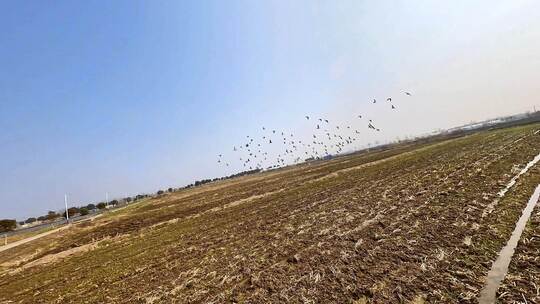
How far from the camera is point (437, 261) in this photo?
1079cm

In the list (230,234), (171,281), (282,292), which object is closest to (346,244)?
(282,292)

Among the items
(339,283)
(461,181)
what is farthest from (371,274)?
(461,181)

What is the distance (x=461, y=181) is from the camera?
23.5 m

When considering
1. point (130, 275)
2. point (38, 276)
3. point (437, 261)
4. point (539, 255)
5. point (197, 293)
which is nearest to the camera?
point (539, 255)

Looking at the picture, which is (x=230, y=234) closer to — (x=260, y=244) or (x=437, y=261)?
(x=260, y=244)

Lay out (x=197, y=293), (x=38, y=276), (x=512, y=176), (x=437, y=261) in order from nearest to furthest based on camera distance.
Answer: (x=437, y=261) → (x=197, y=293) → (x=38, y=276) → (x=512, y=176)

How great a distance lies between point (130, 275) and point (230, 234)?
20.8 feet

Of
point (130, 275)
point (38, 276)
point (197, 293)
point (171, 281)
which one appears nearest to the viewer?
point (197, 293)

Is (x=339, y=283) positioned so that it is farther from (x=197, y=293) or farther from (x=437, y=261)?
(x=197, y=293)

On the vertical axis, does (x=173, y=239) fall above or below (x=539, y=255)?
above

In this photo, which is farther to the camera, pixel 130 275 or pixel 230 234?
pixel 230 234

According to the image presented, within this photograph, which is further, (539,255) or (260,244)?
(260,244)

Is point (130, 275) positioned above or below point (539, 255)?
above

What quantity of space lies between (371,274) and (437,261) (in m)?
2.00
